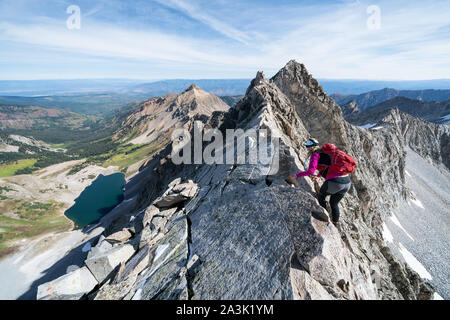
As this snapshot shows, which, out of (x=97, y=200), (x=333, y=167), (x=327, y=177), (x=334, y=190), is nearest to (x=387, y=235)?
(x=334, y=190)

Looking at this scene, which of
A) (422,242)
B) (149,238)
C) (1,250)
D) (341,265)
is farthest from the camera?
(1,250)

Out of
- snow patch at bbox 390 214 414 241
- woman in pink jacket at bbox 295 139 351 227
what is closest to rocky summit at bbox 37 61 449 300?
woman in pink jacket at bbox 295 139 351 227

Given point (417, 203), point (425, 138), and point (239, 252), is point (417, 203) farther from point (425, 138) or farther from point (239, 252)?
point (239, 252)

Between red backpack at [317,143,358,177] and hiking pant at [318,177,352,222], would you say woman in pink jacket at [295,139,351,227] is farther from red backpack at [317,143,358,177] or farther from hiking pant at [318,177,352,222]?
red backpack at [317,143,358,177]

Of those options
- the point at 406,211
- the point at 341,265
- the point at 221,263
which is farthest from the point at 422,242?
the point at 221,263

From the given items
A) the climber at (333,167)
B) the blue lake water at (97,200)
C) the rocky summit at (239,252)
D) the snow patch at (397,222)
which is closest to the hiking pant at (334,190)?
the climber at (333,167)
